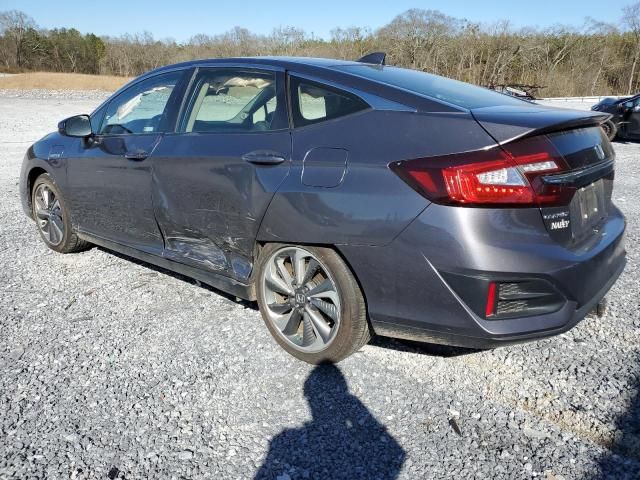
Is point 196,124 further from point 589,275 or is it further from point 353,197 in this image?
point 589,275

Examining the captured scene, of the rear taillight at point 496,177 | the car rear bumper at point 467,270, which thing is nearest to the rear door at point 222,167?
the car rear bumper at point 467,270

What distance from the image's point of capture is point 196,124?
3348 millimetres

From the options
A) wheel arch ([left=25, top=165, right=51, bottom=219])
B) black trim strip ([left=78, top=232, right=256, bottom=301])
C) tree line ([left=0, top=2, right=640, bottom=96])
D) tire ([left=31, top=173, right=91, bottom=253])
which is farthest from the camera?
tree line ([left=0, top=2, right=640, bottom=96])

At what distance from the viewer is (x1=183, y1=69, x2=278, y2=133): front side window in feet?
9.93

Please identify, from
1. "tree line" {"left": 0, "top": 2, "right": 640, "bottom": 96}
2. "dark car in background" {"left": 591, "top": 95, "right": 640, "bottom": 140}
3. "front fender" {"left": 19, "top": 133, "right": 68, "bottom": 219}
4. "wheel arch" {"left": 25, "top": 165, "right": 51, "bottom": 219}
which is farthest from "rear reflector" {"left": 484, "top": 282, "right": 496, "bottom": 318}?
"tree line" {"left": 0, "top": 2, "right": 640, "bottom": 96}

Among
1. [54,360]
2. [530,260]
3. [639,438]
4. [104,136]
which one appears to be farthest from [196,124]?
[639,438]

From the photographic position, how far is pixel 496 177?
218 cm

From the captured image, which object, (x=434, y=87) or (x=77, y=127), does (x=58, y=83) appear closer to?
(x=77, y=127)

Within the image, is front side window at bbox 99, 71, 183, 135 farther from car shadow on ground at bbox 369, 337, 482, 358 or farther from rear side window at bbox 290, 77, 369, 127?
car shadow on ground at bbox 369, 337, 482, 358

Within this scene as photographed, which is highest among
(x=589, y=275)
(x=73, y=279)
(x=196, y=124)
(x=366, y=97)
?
(x=366, y=97)

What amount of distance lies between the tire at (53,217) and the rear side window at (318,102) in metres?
2.65

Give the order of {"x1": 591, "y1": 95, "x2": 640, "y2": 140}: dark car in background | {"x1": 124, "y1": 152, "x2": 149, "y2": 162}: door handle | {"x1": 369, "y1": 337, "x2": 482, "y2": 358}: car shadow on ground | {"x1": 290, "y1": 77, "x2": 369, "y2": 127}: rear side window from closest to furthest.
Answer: {"x1": 290, "y1": 77, "x2": 369, "y2": 127}: rear side window, {"x1": 369, "y1": 337, "x2": 482, "y2": 358}: car shadow on ground, {"x1": 124, "y1": 152, "x2": 149, "y2": 162}: door handle, {"x1": 591, "y1": 95, "x2": 640, "y2": 140}: dark car in background

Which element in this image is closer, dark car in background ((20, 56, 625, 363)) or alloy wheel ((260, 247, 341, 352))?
dark car in background ((20, 56, 625, 363))

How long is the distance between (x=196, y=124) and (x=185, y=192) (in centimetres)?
45
